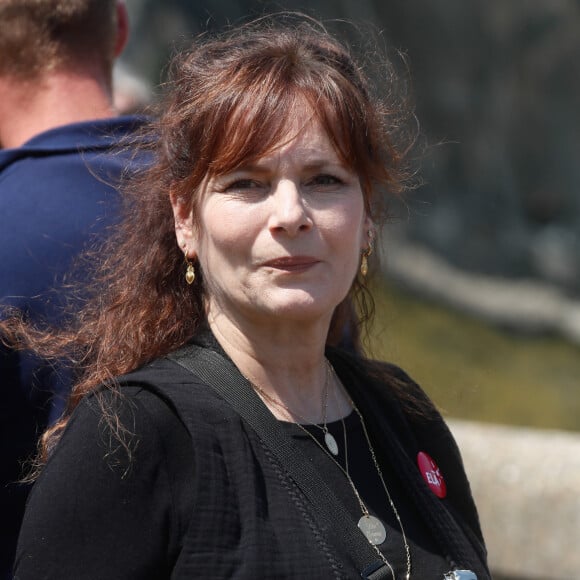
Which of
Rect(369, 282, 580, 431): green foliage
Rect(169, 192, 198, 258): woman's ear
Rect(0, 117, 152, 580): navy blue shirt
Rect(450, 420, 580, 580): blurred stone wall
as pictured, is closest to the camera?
Rect(169, 192, 198, 258): woman's ear

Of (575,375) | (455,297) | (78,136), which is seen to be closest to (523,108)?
(455,297)

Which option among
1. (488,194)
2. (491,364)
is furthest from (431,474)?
(488,194)

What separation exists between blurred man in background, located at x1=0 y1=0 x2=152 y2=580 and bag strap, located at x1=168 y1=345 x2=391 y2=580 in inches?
15.8

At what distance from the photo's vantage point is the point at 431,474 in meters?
2.22

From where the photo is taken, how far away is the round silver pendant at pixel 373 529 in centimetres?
190

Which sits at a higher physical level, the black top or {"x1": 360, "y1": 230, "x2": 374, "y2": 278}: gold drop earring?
{"x1": 360, "y1": 230, "x2": 374, "y2": 278}: gold drop earring

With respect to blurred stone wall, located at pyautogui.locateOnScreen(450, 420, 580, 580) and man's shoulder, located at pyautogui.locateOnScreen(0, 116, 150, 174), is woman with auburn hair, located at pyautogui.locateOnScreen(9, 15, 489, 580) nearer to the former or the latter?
man's shoulder, located at pyautogui.locateOnScreen(0, 116, 150, 174)

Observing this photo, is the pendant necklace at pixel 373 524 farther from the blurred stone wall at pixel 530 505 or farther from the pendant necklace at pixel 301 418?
the blurred stone wall at pixel 530 505

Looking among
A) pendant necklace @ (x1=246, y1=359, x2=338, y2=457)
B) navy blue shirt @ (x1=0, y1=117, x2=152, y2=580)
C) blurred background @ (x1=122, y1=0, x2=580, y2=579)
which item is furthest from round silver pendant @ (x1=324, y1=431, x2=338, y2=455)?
blurred background @ (x1=122, y1=0, x2=580, y2=579)

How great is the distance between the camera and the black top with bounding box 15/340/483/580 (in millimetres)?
Answer: 1675

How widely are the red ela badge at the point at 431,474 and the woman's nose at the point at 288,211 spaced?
22.5 inches

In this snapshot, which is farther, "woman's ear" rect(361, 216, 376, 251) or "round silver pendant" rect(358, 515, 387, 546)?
"woman's ear" rect(361, 216, 376, 251)

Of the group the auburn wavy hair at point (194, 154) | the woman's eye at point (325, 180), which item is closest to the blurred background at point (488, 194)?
the auburn wavy hair at point (194, 154)

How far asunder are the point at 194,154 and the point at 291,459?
0.57 m
